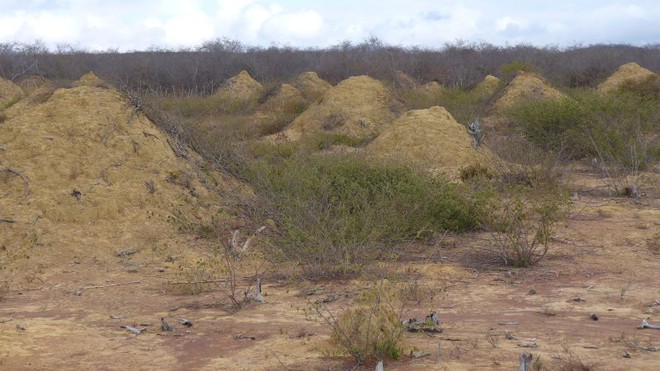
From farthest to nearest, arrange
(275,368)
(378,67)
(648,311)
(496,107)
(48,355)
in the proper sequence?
(378,67), (496,107), (648,311), (48,355), (275,368)

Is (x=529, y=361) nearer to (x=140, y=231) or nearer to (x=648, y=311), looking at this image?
(x=648, y=311)

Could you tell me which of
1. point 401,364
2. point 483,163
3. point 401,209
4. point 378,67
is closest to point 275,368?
point 401,364

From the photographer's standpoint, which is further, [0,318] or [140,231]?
[140,231]

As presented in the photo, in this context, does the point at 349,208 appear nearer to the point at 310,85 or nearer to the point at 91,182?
the point at 91,182

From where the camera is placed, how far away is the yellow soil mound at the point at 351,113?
16891mm

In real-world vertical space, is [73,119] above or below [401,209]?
above

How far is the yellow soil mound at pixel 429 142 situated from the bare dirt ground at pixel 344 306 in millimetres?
3890

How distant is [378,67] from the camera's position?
30094mm

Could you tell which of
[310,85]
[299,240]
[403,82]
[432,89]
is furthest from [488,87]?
[299,240]

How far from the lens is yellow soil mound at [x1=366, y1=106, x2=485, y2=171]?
11969 mm

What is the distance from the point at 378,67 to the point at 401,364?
86.4 ft

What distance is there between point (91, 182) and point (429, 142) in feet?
19.0

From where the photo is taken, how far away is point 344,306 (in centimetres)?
569

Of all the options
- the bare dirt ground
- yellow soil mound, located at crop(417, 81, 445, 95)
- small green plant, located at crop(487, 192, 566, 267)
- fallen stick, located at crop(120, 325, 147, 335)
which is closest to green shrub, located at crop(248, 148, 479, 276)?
the bare dirt ground
